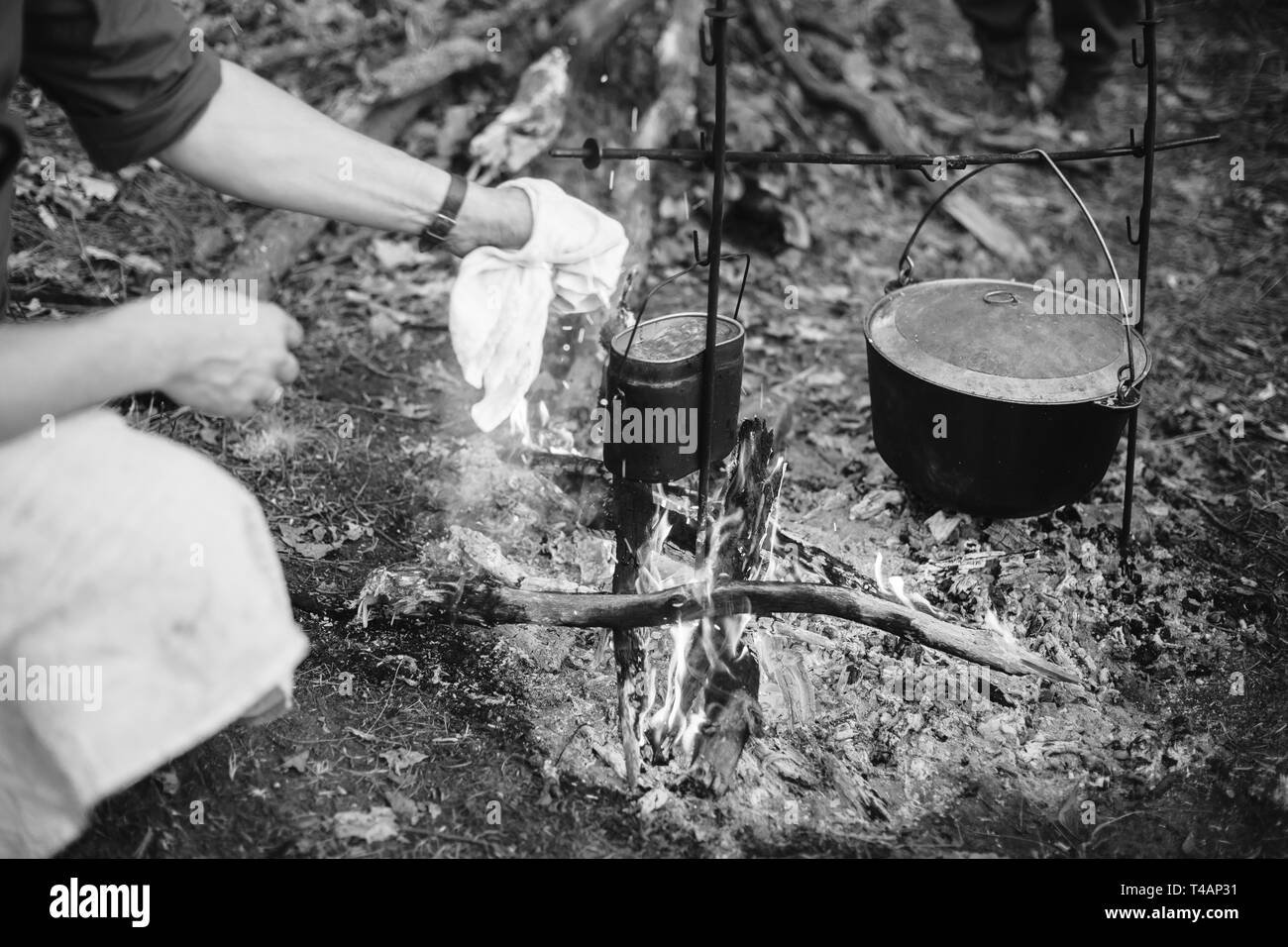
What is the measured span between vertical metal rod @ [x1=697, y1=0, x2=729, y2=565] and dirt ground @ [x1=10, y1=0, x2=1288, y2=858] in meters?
0.59

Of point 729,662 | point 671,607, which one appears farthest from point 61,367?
point 729,662

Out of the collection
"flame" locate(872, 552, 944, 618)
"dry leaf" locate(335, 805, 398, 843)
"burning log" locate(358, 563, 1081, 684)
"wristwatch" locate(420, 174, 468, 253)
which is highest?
"wristwatch" locate(420, 174, 468, 253)

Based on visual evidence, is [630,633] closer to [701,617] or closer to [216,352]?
[701,617]

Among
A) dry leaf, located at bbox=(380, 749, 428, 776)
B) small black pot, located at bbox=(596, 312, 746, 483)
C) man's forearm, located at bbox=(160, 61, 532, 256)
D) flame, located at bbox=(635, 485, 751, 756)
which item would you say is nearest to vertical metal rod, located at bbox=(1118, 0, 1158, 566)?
small black pot, located at bbox=(596, 312, 746, 483)

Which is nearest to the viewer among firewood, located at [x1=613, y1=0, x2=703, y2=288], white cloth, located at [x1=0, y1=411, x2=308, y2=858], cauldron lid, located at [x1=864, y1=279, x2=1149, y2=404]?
white cloth, located at [x1=0, y1=411, x2=308, y2=858]

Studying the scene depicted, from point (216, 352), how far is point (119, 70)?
0.82 meters

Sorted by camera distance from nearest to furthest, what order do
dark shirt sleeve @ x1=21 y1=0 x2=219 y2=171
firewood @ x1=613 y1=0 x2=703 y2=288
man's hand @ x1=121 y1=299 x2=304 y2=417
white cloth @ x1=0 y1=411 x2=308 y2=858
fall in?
white cloth @ x1=0 y1=411 x2=308 y2=858 < man's hand @ x1=121 y1=299 x2=304 y2=417 < dark shirt sleeve @ x1=21 y1=0 x2=219 y2=171 < firewood @ x1=613 y1=0 x2=703 y2=288

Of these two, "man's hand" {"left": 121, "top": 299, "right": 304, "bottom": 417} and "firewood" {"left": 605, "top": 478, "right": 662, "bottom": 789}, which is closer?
"man's hand" {"left": 121, "top": 299, "right": 304, "bottom": 417}

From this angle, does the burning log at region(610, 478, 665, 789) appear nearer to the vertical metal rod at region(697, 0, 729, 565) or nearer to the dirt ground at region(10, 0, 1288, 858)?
the dirt ground at region(10, 0, 1288, 858)

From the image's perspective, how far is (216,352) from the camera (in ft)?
7.18

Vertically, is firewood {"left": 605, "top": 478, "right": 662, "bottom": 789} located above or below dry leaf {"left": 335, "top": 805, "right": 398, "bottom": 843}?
above

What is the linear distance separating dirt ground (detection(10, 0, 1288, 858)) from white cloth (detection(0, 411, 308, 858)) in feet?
2.28

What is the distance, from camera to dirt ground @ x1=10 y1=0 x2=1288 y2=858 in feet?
9.13

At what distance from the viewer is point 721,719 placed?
2.95 meters
